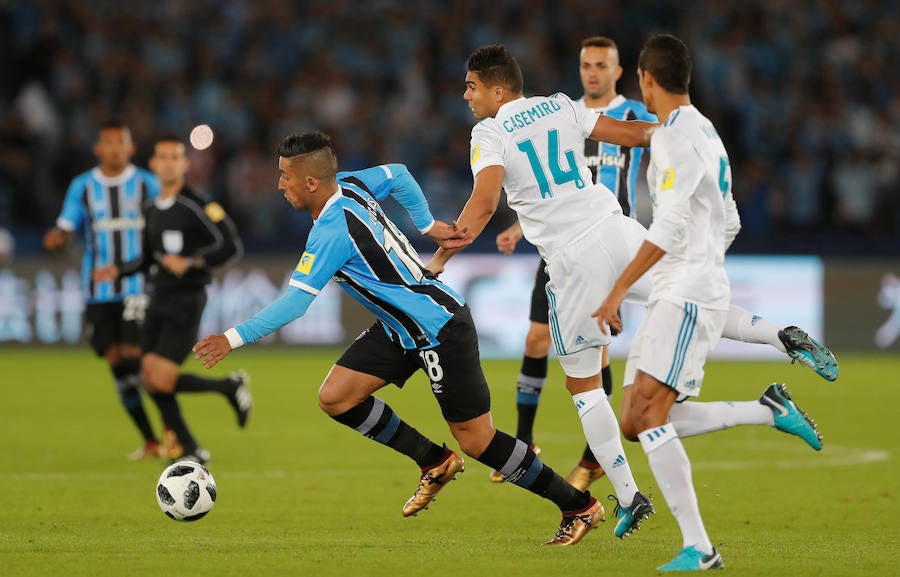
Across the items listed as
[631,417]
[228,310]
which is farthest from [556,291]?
[228,310]

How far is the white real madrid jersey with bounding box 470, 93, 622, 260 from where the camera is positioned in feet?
23.3

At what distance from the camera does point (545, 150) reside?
23.4 feet

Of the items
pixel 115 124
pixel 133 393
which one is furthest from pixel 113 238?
pixel 133 393

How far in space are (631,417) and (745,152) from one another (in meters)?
14.2

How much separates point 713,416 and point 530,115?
174cm

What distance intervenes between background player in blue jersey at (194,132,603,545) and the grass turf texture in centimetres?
34

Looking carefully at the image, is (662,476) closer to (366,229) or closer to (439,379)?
(439,379)

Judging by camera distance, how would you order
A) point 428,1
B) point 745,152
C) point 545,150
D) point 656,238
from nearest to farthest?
point 656,238
point 545,150
point 745,152
point 428,1

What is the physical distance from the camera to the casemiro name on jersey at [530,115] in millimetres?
7113

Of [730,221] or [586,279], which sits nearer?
[730,221]

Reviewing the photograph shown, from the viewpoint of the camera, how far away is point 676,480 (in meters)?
5.98

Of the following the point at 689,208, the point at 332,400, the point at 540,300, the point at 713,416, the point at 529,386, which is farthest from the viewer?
the point at 529,386

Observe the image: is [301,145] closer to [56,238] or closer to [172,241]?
[172,241]

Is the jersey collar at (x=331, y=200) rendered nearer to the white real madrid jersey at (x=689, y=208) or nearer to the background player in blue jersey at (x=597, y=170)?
the white real madrid jersey at (x=689, y=208)
